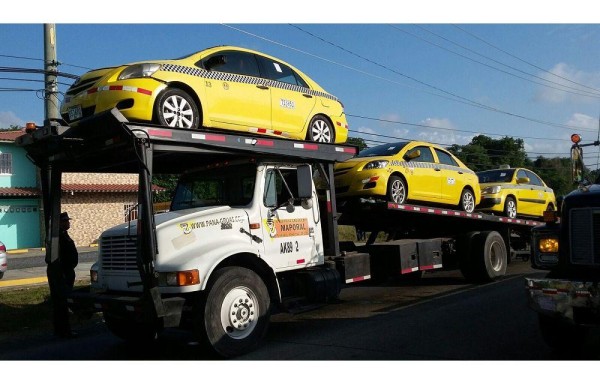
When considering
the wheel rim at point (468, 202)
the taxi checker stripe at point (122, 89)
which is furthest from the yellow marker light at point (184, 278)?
the wheel rim at point (468, 202)

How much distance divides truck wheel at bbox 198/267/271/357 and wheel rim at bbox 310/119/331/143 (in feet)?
9.96

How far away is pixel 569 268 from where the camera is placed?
5168 mm

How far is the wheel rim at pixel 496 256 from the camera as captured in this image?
439 inches

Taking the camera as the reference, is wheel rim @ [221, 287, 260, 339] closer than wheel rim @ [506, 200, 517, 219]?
Yes

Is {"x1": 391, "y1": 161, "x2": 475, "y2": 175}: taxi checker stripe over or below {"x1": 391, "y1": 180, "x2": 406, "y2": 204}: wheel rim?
over

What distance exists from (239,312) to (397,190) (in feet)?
15.0

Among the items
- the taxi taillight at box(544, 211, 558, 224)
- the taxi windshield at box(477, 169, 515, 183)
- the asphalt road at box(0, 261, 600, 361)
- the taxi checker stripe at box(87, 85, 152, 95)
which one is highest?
the taxi checker stripe at box(87, 85, 152, 95)

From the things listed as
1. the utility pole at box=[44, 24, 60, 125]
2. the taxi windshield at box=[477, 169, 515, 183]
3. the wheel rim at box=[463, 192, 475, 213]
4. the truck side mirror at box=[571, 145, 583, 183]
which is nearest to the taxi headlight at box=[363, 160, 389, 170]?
the wheel rim at box=[463, 192, 475, 213]

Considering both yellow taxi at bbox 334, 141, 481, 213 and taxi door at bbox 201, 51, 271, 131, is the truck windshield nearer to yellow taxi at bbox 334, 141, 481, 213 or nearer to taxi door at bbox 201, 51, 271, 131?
taxi door at bbox 201, 51, 271, 131

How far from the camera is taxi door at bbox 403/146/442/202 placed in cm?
1020

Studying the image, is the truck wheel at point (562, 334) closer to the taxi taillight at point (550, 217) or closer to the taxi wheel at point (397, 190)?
the taxi taillight at point (550, 217)

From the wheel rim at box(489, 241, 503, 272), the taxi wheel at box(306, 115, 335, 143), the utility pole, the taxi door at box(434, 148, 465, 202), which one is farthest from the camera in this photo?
the utility pole

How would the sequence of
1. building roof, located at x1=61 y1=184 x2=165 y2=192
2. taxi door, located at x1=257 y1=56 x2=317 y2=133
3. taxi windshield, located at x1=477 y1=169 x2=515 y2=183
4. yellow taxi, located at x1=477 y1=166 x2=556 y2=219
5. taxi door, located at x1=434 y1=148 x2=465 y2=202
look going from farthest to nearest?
building roof, located at x1=61 y1=184 x2=165 y2=192 < taxi windshield, located at x1=477 y1=169 x2=515 y2=183 < yellow taxi, located at x1=477 y1=166 x2=556 y2=219 < taxi door, located at x1=434 y1=148 x2=465 y2=202 < taxi door, located at x1=257 y1=56 x2=317 y2=133

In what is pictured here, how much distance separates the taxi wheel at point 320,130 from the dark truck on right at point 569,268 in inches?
154
